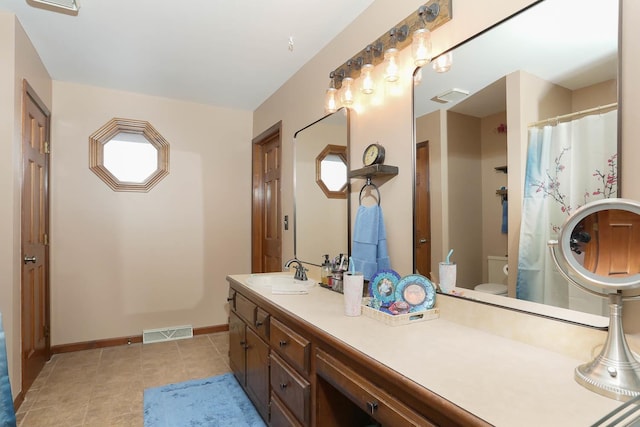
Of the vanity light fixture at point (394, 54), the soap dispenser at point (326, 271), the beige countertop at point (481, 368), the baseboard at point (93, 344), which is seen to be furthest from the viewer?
the baseboard at point (93, 344)

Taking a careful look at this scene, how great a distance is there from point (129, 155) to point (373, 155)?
112 inches

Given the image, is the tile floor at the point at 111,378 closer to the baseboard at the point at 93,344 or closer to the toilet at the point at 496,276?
the baseboard at the point at 93,344

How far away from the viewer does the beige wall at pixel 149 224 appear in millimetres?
3357

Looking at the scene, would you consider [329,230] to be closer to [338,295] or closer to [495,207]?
[338,295]

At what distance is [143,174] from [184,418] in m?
2.49

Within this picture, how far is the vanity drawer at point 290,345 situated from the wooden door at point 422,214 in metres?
0.68

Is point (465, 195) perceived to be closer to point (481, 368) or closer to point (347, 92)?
point (481, 368)

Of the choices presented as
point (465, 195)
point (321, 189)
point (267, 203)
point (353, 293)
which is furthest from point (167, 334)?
point (465, 195)

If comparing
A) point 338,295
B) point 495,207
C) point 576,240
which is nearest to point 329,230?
point 338,295

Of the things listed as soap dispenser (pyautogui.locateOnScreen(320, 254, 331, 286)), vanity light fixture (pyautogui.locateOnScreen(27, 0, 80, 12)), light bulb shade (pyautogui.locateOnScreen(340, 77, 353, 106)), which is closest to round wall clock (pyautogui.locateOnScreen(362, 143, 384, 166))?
light bulb shade (pyautogui.locateOnScreen(340, 77, 353, 106))

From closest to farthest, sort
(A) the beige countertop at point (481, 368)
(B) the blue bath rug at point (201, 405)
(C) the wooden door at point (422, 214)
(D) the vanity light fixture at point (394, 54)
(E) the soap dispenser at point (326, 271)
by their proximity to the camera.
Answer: (A) the beige countertop at point (481, 368) < (C) the wooden door at point (422, 214) < (D) the vanity light fixture at point (394, 54) < (B) the blue bath rug at point (201, 405) < (E) the soap dispenser at point (326, 271)

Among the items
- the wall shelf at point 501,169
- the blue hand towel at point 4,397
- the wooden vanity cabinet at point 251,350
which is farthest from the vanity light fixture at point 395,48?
the blue hand towel at point 4,397

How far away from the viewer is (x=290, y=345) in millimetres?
1618

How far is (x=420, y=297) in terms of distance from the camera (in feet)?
5.11
